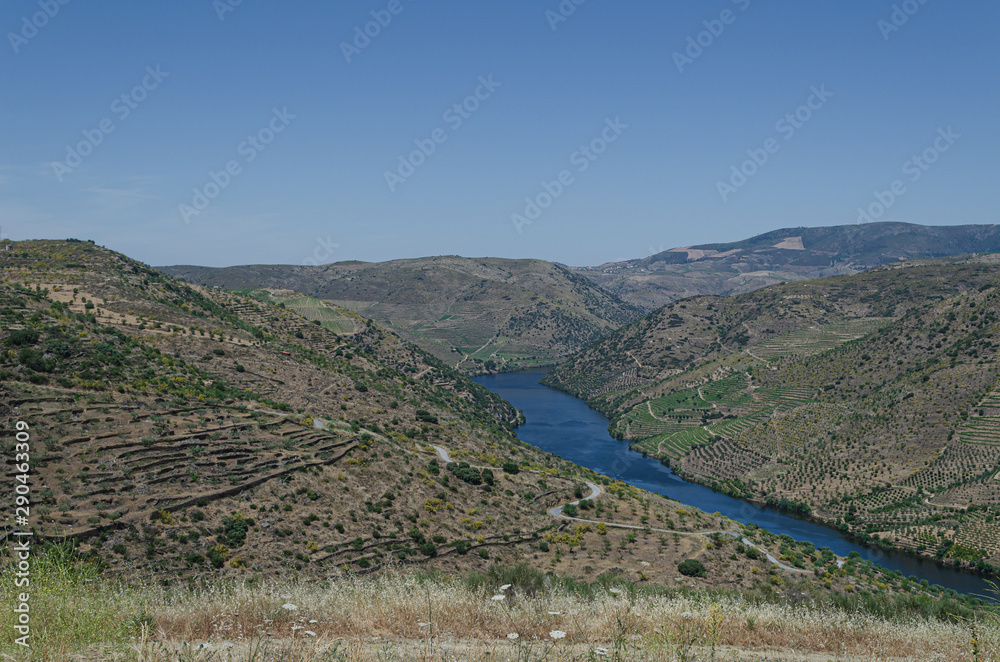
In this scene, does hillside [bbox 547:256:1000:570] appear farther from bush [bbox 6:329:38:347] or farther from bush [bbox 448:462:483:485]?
bush [bbox 6:329:38:347]

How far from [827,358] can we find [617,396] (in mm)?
54579

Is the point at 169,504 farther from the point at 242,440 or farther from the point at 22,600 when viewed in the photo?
the point at 22,600

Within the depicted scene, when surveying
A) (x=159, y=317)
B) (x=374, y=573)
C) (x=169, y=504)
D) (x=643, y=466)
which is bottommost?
(x=643, y=466)

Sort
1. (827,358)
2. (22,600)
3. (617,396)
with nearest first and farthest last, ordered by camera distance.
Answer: (22,600) < (827,358) < (617,396)

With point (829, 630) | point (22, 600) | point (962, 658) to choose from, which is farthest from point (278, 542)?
point (962, 658)

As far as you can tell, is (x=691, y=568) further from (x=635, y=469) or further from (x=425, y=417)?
(x=635, y=469)

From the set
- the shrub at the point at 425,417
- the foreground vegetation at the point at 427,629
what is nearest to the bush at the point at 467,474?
the shrub at the point at 425,417

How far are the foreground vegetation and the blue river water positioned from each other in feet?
184

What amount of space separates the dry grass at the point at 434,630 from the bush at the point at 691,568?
2154 cm

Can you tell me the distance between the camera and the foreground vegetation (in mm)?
8398

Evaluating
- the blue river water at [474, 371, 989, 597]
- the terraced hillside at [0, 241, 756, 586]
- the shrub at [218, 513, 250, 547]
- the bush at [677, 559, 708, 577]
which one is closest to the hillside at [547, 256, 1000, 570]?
the blue river water at [474, 371, 989, 597]

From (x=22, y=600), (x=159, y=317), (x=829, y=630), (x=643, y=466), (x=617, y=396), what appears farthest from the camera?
(x=617, y=396)

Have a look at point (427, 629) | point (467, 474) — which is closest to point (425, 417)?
Result: point (467, 474)

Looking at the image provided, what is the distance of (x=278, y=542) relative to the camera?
30.1 m
